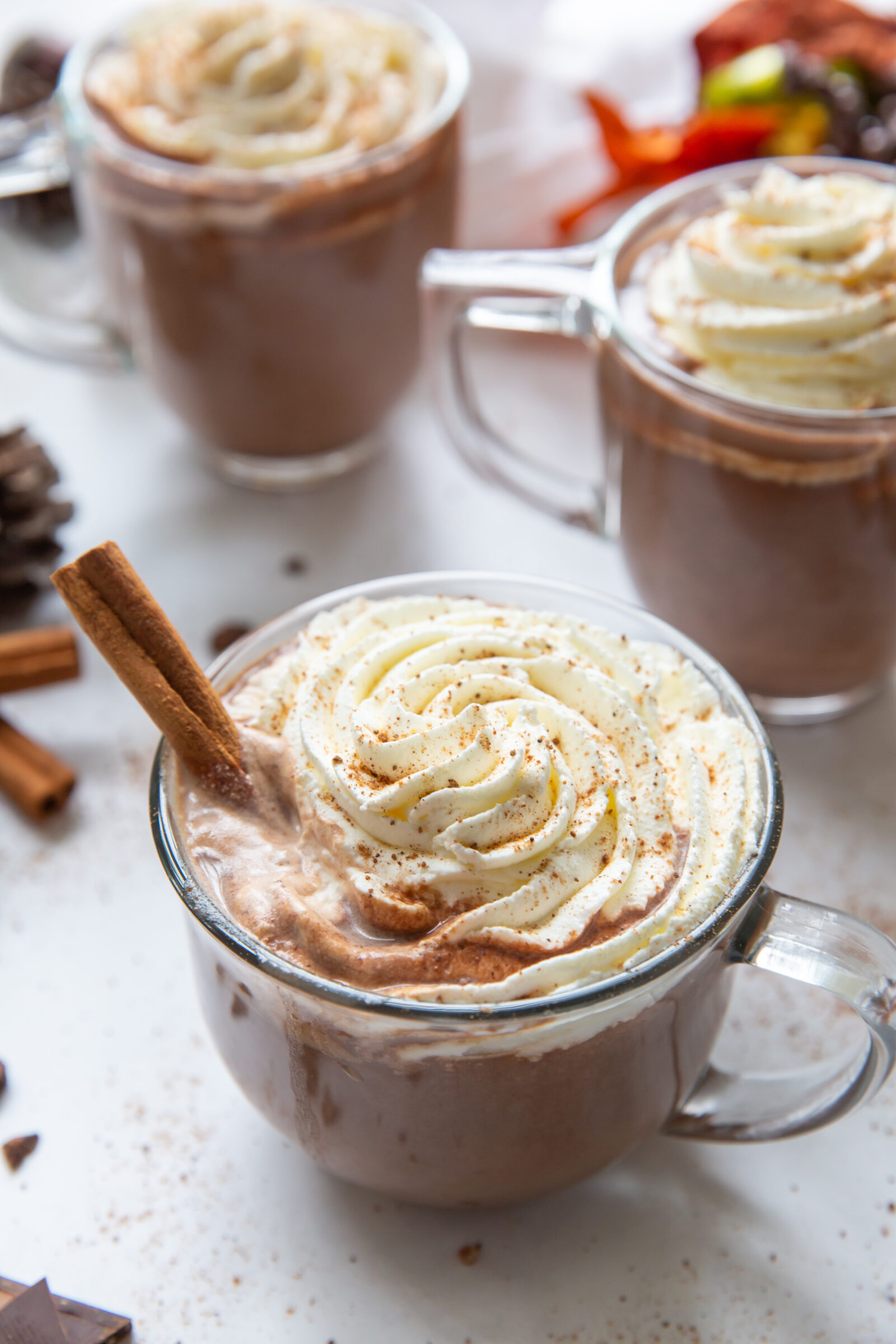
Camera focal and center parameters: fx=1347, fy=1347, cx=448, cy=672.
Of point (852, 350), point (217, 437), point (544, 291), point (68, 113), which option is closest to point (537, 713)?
point (852, 350)

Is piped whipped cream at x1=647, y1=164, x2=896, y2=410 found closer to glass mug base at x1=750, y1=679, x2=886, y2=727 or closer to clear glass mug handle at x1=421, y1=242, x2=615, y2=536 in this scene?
clear glass mug handle at x1=421, y1=242, x2=615, y2=536

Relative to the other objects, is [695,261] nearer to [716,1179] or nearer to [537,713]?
[537,713]

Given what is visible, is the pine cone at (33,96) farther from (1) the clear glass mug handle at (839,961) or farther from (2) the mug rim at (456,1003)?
(1) the clear glass mug handle at (839,961)

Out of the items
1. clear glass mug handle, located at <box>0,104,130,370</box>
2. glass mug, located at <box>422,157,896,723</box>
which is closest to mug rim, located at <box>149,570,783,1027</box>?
glass mug, located at <box>422,157,896,723</box>

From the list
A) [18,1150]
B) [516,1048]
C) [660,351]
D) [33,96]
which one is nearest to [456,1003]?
[516,1048]

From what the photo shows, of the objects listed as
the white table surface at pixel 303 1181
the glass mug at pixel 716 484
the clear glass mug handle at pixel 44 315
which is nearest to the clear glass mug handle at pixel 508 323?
the glass mug at pixel 716 484

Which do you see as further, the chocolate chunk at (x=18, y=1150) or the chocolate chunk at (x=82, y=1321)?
the chocolate chunk at (x=18, y=1150)
